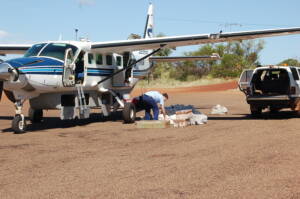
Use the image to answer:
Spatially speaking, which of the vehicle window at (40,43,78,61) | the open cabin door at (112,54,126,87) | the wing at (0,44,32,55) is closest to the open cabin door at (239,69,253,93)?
the open cabin door at (112,54,126,87)

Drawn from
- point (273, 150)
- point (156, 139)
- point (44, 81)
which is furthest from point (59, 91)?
point (273, 150)

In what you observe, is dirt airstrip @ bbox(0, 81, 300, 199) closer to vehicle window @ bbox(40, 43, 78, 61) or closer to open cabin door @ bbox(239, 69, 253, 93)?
vehicle window @ bbox(40, 43, 78, 61)

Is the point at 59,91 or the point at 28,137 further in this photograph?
the point at 59,91

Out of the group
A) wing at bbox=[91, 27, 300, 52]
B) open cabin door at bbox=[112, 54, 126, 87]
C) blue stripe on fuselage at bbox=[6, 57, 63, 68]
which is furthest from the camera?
open cabin door at bbox=[112, 54, 126, 87]

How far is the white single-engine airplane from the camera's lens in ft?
41.2

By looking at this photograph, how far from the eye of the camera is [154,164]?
736 centimetres

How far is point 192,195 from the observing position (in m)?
5.37

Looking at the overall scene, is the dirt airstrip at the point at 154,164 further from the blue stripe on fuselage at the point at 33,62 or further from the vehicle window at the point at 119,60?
the vehicle window at the point at 119,60

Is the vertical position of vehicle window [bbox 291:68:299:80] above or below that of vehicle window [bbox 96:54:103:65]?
below

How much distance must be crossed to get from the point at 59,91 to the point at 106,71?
2.72m

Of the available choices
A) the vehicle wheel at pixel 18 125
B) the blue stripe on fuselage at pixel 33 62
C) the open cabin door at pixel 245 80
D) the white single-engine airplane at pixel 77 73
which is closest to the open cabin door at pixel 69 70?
the white single-engine airplane at pixel 77 73

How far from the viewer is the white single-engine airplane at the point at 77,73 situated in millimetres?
12570

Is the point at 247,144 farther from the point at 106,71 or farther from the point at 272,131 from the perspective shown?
the point at 106,71

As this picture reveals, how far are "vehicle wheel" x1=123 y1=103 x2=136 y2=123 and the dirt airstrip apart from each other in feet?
9.37
